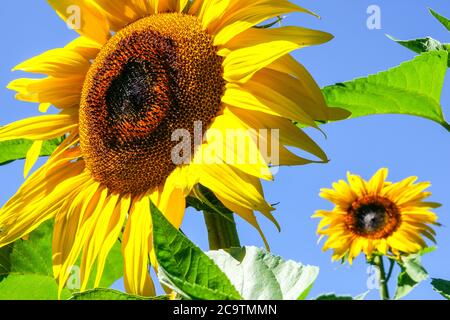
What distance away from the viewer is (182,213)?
1.54 m

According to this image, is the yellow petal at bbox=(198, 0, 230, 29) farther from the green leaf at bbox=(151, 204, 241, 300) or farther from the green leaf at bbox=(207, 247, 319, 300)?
the green leaf at bbox=(151, 204, 241, 300)

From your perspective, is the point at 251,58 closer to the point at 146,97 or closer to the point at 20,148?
the point at 146,97

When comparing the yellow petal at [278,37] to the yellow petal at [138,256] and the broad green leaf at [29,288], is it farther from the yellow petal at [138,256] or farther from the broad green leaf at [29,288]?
the broad green leaf at [29,288]

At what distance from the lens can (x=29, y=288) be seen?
4.87ft

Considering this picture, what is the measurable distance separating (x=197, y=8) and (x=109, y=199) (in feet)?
2.00

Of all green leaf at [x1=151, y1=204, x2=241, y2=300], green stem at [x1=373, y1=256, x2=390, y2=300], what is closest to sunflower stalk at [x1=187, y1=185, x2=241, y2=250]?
green leaf at [x1=151, y1=204, x2=241, y2=300]

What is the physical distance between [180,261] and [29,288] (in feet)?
3.03

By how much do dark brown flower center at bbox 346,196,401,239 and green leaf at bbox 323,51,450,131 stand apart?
3.17 m

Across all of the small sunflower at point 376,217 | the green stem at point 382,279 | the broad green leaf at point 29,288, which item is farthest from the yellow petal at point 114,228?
the small sunflower at point 376,217

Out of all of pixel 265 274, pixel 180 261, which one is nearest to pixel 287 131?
pixel 265 274

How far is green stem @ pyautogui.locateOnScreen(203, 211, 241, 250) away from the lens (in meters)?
1.42
